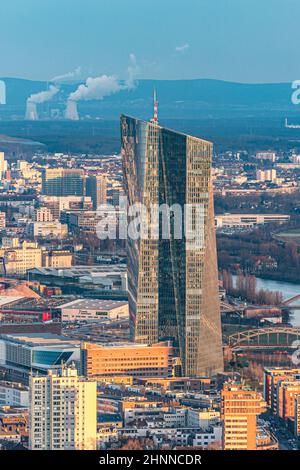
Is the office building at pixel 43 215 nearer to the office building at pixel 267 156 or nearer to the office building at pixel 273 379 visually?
the office building at pixel 267 156

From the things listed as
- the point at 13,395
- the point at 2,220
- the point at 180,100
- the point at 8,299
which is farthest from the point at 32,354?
the point at 180,100

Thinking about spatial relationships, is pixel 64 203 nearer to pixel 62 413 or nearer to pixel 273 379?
pixel 273 379

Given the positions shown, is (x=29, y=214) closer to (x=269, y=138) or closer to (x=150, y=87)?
(x=150, y=87)

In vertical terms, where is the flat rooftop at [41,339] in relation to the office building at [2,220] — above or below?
below

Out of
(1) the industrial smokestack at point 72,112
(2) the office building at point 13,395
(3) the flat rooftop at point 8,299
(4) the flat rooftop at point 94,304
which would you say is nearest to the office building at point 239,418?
(2) the office building at point 13,395

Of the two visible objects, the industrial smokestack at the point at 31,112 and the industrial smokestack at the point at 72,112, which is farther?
the industrial smokestack at the point at 31,112

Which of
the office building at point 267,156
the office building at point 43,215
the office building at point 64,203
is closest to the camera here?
the office building at point 43,215
